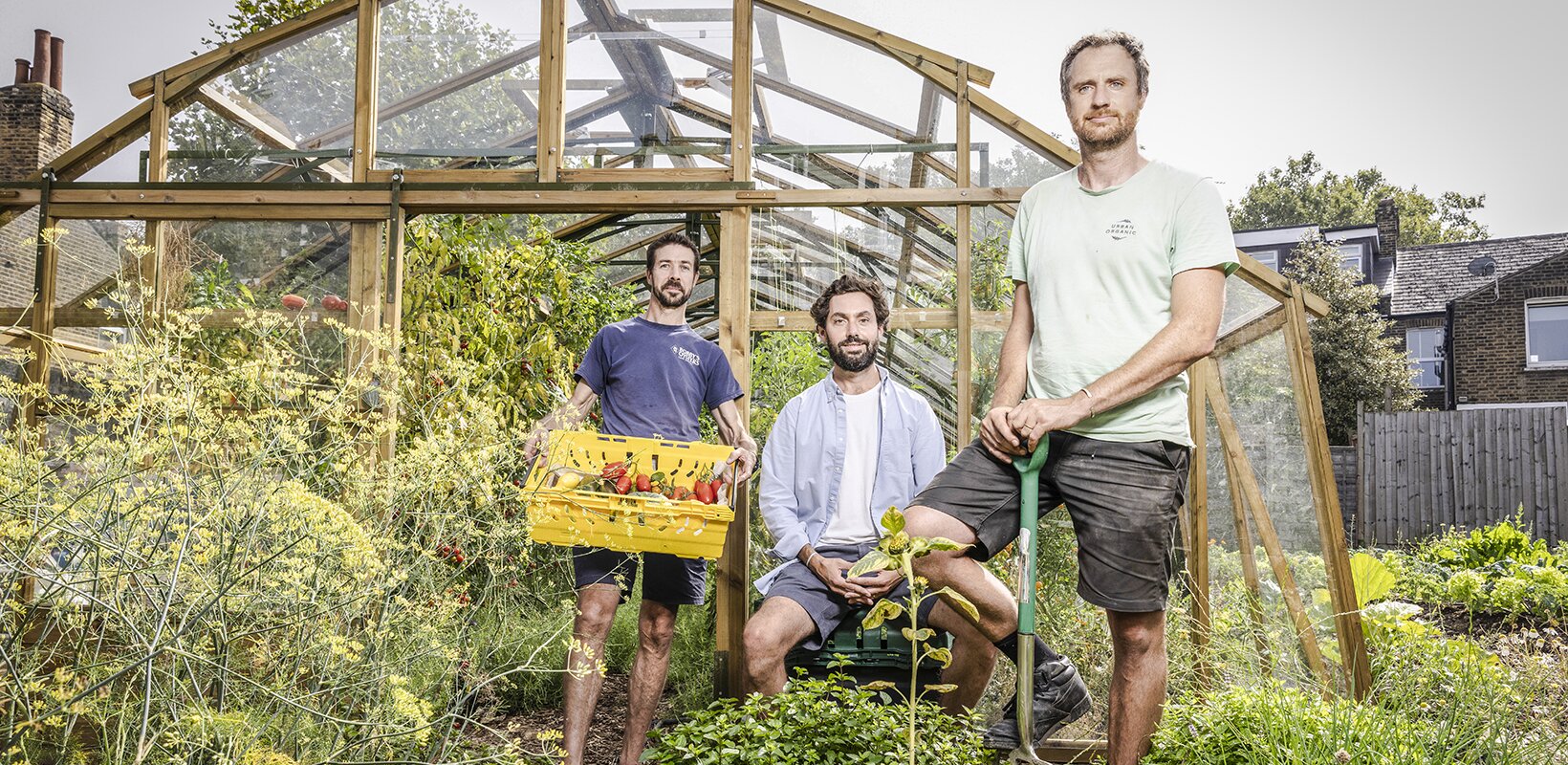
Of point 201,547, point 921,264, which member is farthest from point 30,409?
point 921,264

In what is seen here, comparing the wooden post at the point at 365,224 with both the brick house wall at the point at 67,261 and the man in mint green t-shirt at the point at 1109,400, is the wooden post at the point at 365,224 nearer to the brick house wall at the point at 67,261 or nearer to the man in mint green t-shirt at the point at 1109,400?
the brick house wall at the point at 67,261

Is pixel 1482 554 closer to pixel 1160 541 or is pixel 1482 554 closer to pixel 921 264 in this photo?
pixel 921 264

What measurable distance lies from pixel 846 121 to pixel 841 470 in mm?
1603

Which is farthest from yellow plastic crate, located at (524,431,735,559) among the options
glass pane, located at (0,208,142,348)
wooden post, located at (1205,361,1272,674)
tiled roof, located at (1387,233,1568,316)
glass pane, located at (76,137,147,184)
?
tiled roof, located at (1387,233,1568,316)

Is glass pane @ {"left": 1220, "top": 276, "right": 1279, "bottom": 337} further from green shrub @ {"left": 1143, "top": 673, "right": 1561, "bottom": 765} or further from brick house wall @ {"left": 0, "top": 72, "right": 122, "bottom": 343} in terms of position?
brick house wall @ {"left": 0, "top": 72, "right": 122, "bottom": 343}

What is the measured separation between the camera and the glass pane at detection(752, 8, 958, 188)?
171 inches

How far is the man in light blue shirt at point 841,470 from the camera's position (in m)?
3.14

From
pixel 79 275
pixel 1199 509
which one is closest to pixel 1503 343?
pixel 1199 509

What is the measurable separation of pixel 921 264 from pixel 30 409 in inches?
143

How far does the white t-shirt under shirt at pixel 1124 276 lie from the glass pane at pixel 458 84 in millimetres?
2596

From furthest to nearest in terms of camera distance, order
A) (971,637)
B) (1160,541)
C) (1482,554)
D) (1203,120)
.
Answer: (1203,120) < (1482,554) < (971,637) < (1160,541)

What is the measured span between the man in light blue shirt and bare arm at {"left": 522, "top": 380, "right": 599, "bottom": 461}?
0.64 meters

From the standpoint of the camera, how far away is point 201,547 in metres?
1.88

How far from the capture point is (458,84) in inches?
180
